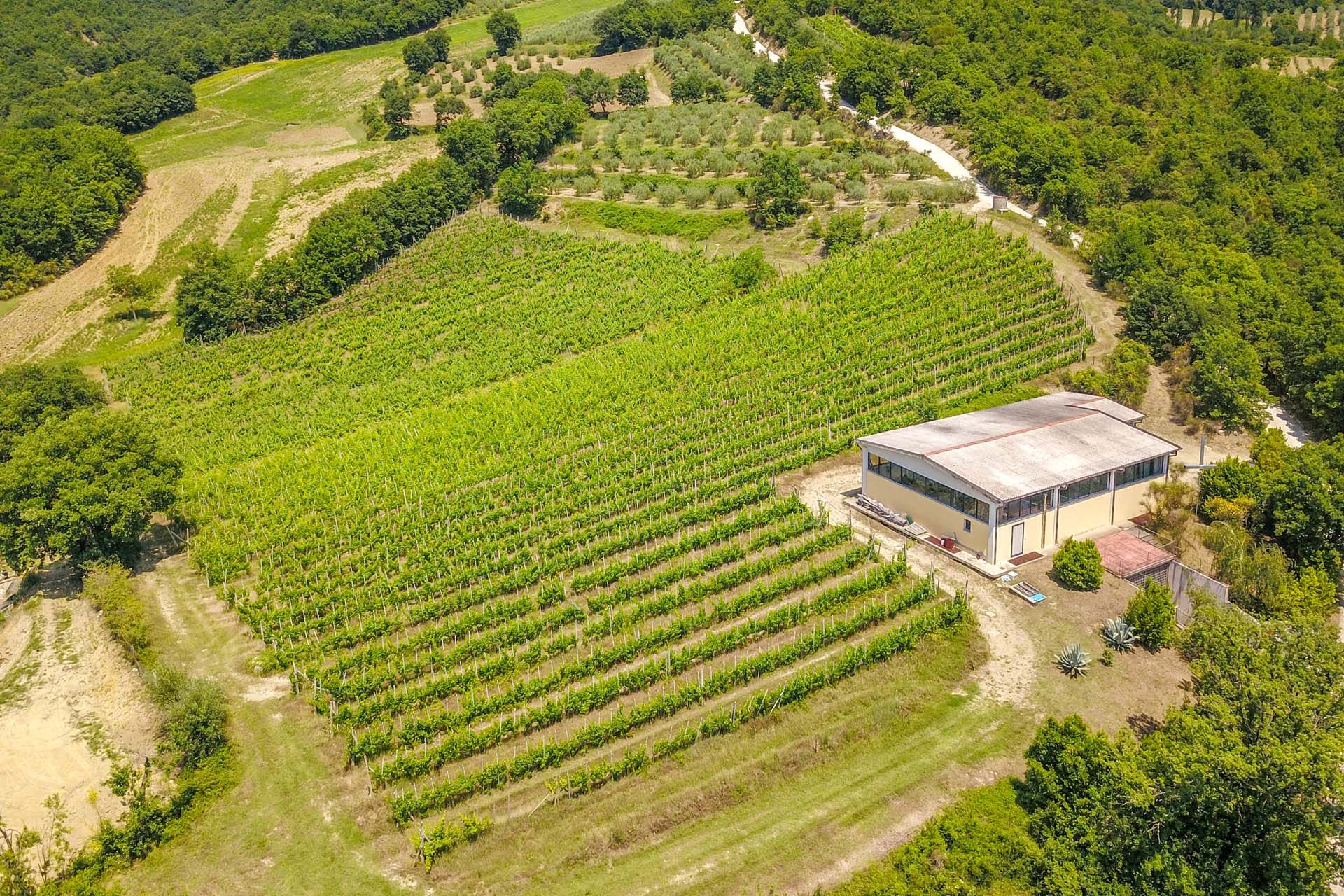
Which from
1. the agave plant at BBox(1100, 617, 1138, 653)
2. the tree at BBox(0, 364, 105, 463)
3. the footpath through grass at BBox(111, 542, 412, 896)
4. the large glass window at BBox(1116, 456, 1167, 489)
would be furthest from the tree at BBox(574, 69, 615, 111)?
the agave plant at BBox(1100, 617, 1138, 653)

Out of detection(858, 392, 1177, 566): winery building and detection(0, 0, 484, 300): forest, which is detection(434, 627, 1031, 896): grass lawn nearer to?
detection(858, 392, 1177, 566): winery building

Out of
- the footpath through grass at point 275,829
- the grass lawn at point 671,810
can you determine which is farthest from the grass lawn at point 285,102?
the grass lawn at point 671,810

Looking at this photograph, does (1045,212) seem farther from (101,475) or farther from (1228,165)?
(101,475)

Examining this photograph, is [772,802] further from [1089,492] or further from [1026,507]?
[1089,492]

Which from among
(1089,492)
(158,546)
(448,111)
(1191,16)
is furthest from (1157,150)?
(1191,16)

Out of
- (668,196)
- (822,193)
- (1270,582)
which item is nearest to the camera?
(1270,582)
